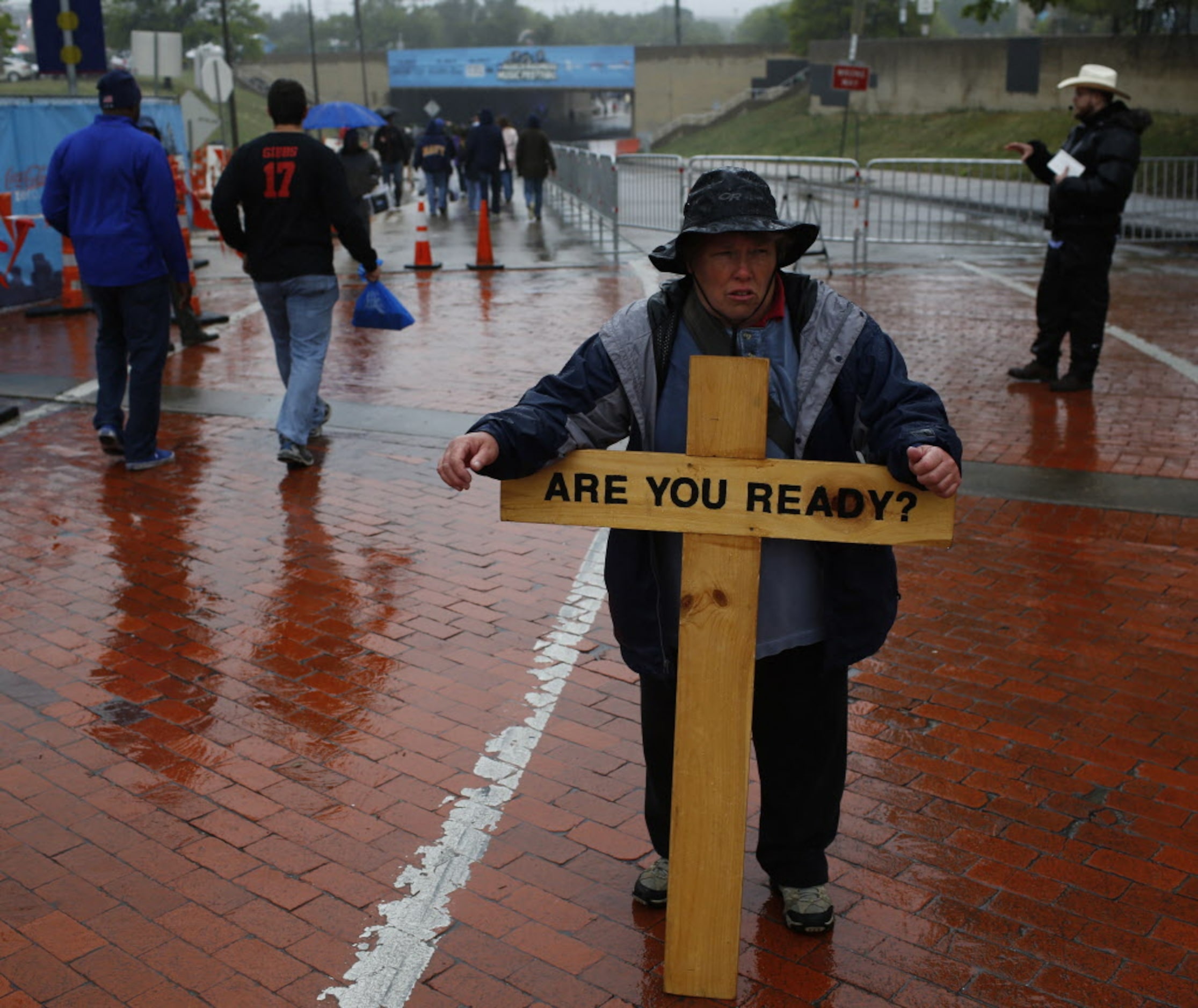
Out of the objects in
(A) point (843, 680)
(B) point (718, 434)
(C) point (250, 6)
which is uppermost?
(C) point (250, 6)

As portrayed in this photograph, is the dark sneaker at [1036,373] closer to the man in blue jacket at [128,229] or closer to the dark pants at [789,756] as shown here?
the man in blue jacket at [128,229]

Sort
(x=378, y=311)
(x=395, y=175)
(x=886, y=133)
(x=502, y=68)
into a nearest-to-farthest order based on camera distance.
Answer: (x=378, y=311)
(x=395, y=175)
(x=886, y=133)
(x=502, y=68)

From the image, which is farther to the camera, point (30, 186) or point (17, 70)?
point (17, 70)

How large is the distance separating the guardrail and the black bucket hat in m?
13.6

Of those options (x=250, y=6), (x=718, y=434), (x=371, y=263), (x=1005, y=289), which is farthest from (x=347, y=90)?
(x=718, y=434)

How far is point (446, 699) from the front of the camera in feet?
15.2

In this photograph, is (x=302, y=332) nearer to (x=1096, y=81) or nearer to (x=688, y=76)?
(x=1096, y=81)

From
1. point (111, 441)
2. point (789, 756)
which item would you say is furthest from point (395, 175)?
point (789, 756)

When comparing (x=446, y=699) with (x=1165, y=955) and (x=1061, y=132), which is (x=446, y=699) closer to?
(x=1165, y=955)

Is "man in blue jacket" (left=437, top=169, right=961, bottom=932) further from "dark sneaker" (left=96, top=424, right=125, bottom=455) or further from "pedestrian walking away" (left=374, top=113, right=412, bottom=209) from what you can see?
"pedestrian walking away" (left=374, top=113, right=412, bottom=209)

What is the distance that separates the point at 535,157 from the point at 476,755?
1931 centimetres

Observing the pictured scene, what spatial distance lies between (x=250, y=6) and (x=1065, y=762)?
87032 millimetres

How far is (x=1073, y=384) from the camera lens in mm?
9094

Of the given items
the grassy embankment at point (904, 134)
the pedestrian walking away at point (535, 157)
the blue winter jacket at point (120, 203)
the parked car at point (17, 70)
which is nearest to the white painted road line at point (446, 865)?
the blue winter jacket at point (120, 203)
